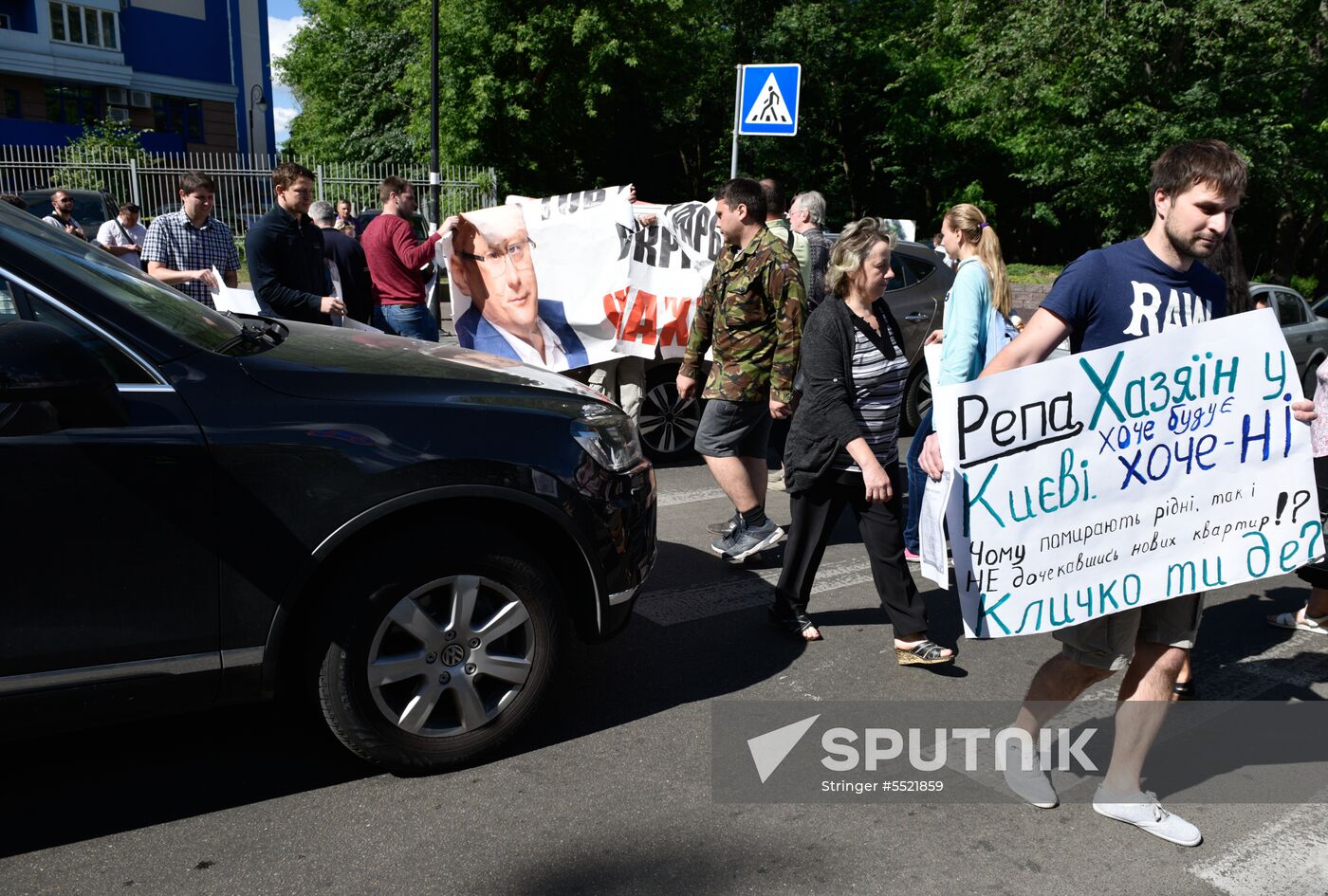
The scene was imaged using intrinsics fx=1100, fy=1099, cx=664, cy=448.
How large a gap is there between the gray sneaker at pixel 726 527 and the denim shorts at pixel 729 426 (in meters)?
0.39

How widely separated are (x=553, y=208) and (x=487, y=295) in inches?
29.5

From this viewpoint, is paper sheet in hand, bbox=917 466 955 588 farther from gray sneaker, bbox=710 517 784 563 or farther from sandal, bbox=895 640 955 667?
gray sneaker, bbox=710 517 784 563

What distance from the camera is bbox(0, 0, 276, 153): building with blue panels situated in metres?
40.5

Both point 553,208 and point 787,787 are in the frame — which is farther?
point 553,208

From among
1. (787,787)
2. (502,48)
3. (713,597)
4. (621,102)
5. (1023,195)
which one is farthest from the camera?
(621,102)

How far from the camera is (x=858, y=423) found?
4.39 m

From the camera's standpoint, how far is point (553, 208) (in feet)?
24.4


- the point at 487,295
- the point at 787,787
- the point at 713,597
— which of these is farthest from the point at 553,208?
the point at 787,787

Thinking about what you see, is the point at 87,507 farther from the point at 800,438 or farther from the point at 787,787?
the point at 800,438

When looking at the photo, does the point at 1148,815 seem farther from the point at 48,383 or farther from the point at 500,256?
the point at 500,256

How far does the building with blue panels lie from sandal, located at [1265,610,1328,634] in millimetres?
45621

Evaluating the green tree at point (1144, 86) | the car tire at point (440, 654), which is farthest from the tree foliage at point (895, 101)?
the car tire at point (440, 654)

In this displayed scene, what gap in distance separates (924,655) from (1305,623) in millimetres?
1912

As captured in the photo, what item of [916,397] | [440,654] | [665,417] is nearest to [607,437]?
[440,654]
